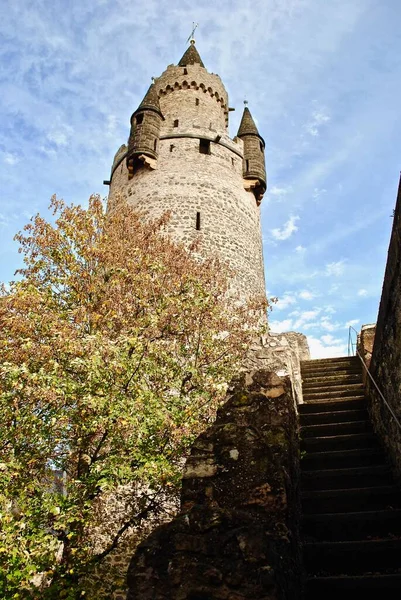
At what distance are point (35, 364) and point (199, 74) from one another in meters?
18.5

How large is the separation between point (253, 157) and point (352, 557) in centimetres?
1760

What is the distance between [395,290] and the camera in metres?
5.19

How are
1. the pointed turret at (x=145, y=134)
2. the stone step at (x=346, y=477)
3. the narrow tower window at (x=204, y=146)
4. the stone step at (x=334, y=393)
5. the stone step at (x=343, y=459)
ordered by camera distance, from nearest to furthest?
1. the stone step at (x=346, y=477)
2. the stone step at (x=343, y=459)
3. the stone step at (x=334, y=393)
4. the pointed turret at (x=145, y=134)
5. the narrow tower window at (x=204, y=146)

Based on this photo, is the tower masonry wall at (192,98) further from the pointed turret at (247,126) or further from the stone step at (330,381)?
the stone step at (330,381)

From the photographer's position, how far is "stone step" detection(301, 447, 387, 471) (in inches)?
236

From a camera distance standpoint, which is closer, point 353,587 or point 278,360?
point 353,587

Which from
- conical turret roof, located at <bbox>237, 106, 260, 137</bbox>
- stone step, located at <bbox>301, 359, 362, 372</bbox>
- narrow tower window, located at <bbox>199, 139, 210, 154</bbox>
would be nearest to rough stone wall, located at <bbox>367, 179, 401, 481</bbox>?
stone step, located at <bbox>301, 359, 362, 372</bbox>

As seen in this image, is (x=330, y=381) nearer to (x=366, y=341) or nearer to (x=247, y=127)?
(x=366, y=341)

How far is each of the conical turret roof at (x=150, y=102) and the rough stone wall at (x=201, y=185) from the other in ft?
1.98

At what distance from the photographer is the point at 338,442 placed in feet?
21.6

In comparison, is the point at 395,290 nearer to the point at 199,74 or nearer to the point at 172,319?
the point at 172,319

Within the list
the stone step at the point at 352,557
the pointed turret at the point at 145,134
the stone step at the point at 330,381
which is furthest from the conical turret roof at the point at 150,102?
the stone step at the point at 352,557

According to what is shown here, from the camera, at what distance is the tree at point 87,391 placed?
568 cm

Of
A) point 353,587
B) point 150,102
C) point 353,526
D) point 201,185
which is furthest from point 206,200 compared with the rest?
point 353,587
